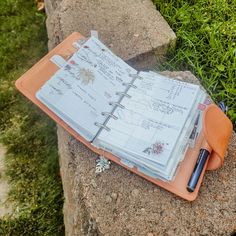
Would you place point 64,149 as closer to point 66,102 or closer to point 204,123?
point 66,102

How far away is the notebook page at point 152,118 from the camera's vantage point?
Answer: 1.76 metres

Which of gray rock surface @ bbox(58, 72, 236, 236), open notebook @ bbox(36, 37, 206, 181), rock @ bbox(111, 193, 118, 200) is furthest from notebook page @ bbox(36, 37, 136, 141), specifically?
rock @ bbox(111, 193, 118, 200)

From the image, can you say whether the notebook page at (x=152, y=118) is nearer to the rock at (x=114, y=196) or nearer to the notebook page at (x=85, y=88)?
the notebook page at (x=85, y=88)

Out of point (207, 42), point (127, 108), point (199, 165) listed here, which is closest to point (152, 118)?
point (127, 108)

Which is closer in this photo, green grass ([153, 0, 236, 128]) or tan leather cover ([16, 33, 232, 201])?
tan leather cover ([16, 33, 232, 201])

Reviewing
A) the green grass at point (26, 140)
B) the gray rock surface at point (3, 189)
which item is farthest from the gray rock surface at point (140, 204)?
the gray rock surface at point (3, 189)

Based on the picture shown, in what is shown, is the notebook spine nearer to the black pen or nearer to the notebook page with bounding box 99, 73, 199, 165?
the notebook page with bounding box 99, 73, 199, 165

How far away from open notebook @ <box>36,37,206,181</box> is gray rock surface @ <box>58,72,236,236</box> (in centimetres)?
10

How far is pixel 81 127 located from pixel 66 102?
142 millimetres

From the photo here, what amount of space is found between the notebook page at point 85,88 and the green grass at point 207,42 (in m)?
0.65

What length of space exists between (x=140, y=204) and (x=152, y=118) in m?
0.41

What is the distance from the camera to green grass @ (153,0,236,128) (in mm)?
2559

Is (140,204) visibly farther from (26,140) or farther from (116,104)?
(26,140)

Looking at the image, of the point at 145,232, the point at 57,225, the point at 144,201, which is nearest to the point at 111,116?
the point at 144,201
